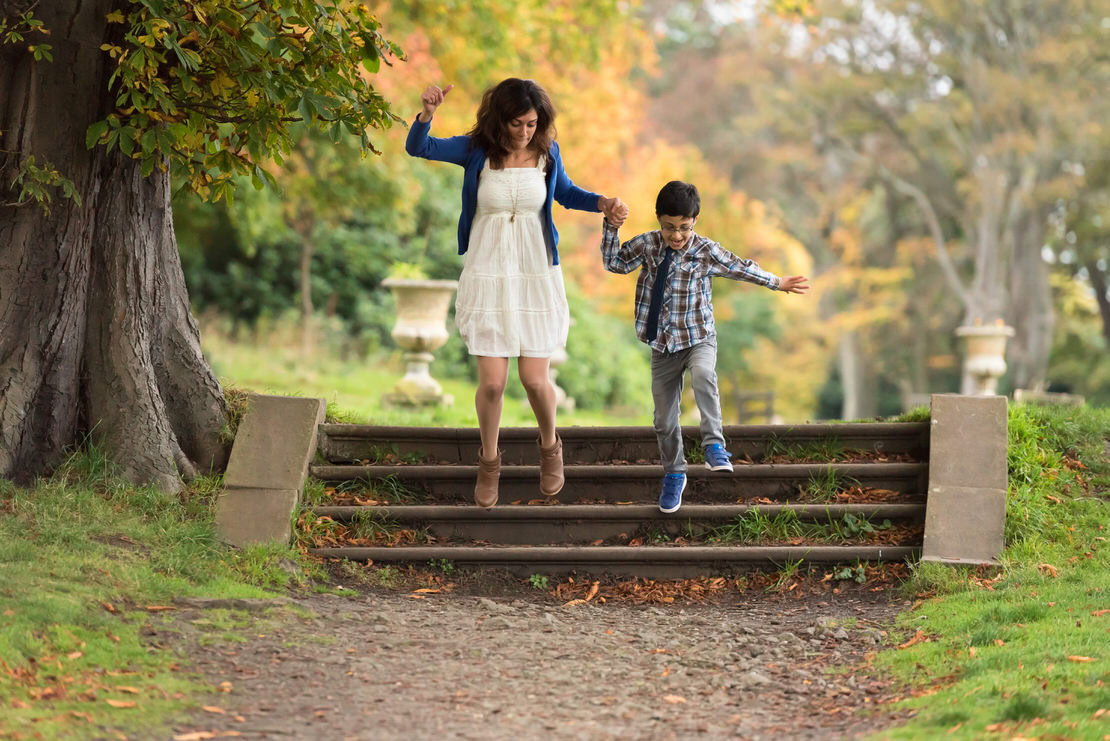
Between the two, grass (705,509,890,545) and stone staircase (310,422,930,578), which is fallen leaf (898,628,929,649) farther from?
grass (705,509,890,545)

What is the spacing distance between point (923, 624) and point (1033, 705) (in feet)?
4.63

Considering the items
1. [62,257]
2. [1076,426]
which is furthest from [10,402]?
[1076,426]

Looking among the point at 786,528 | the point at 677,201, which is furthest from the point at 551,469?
the point at 677,201

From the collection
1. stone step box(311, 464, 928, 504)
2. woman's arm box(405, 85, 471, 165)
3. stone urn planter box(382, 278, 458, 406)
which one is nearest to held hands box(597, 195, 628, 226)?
woman's arm box(405, 85, 471, 165)

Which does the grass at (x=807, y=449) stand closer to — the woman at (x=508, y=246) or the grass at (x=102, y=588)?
the woman at (x=508, y=246)

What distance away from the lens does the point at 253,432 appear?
264 inches

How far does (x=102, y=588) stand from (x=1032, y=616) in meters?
3.90

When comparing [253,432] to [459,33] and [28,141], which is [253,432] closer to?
[28,141]

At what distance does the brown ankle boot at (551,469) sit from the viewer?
6.24m

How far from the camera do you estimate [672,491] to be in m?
6.47

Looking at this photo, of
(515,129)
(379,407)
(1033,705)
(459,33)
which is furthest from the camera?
(459,33)

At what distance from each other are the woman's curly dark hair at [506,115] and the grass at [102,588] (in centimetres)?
222

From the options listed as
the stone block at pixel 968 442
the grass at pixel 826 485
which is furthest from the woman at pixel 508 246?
the stone block at pixel 968 442

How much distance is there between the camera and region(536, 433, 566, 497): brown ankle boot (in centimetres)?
624
